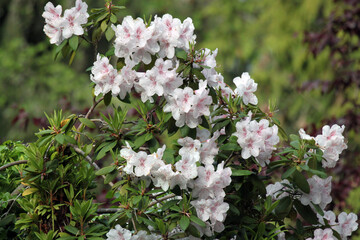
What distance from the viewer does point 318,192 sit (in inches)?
78.5

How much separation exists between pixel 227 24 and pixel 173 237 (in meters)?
9.79

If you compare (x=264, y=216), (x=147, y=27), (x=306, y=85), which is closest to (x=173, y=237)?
(x=264, y=216)

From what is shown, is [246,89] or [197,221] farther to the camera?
[246,89]

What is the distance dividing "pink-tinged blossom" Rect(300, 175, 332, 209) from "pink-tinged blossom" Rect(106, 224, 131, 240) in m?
0.67

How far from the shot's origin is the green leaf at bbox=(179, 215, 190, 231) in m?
1.76

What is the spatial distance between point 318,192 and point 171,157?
59cm

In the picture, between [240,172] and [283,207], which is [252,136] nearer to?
[240,172]

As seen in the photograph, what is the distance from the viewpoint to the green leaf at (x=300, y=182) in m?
1.90

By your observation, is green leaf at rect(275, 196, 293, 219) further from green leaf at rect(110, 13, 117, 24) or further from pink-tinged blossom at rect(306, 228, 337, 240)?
green leaf at rect(110, 13, 117, 24)

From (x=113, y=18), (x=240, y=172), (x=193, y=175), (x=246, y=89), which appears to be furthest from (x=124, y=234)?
(x=113, y=18)

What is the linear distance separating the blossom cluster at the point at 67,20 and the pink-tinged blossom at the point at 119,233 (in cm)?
80

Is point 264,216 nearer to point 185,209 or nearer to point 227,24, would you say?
point 185,209

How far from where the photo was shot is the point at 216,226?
1.91m

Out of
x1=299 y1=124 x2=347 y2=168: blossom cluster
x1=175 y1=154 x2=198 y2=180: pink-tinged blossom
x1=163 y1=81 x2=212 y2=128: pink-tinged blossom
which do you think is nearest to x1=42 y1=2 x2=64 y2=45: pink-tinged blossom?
x1=163 y1=81 x2=212 y2=128: pink-tinged blossom
